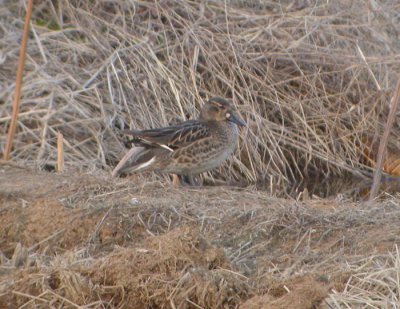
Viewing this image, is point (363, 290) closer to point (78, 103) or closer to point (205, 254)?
point (205, 254)

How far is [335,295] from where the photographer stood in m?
4.04

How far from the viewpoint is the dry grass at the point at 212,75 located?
8141mm

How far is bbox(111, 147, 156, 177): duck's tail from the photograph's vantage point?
695cm

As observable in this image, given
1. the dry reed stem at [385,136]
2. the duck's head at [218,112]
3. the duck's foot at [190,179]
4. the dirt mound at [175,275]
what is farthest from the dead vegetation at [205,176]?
the duck's head at [218,112]

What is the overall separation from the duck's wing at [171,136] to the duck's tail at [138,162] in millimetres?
58

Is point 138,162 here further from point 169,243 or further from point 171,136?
point 169,243

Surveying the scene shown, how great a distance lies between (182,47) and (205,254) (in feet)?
14.6

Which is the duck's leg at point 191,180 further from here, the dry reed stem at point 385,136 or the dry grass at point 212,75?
the dry reed stem at point 385,136

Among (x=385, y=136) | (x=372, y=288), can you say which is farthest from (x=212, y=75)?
(x=372, y=288)

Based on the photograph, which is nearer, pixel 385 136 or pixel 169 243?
pixel 169 243

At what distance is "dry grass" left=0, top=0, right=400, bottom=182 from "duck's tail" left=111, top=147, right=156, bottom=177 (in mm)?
705

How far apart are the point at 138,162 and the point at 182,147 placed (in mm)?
302

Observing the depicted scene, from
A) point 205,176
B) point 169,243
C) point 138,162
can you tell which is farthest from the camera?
point 205,176

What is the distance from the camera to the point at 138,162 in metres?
7.03
